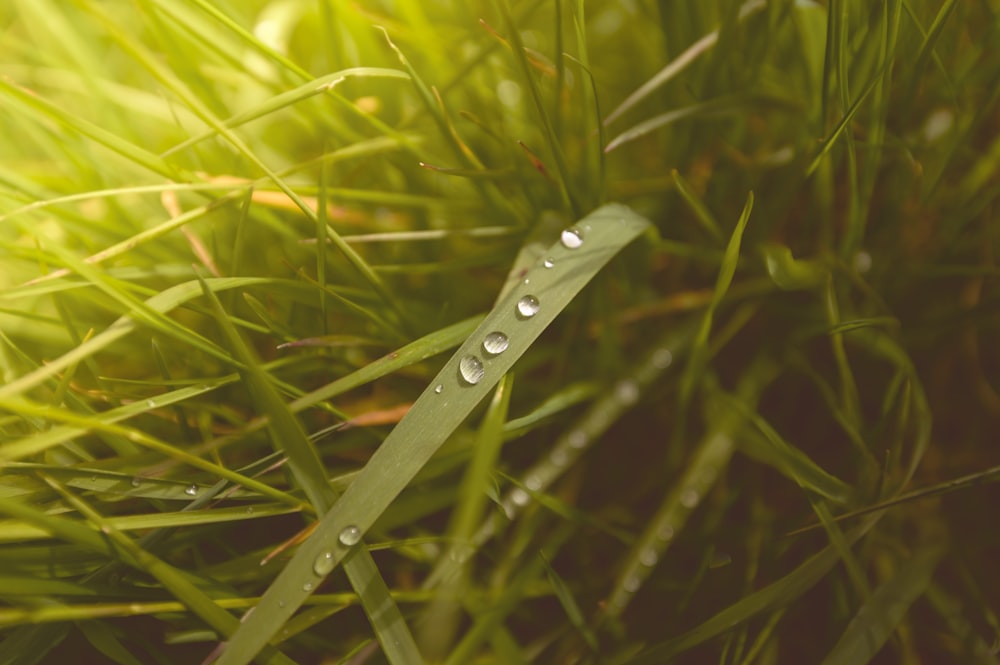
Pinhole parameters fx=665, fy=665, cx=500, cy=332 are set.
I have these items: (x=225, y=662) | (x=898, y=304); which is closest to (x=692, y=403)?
(x=898, y=304)

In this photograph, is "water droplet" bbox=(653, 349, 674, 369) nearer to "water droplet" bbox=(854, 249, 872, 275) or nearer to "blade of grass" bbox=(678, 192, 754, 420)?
"blade of grass" bbox=(678, 192, 754, 420)

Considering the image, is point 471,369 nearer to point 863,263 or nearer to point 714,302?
point 714,302

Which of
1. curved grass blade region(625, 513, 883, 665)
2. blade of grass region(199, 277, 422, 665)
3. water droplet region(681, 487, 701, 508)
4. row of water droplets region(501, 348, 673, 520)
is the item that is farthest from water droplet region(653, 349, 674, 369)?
blade of grass region(199, 277, 422, 665)

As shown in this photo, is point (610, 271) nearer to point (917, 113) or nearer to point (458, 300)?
point (458, 300)

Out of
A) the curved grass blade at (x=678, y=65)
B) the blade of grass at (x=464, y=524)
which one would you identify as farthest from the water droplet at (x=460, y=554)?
the curved grass blade at (x=678, y=65)

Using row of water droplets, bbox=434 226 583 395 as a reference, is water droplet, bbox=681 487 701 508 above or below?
below

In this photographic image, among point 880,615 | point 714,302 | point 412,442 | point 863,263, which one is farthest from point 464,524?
point 863,263

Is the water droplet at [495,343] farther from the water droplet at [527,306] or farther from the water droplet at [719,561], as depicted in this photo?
the water droplet at [719,561]

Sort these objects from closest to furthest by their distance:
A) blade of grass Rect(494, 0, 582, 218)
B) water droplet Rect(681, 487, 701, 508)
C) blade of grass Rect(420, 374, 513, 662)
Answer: blade of grass Rect(420, 374, 513, 662), blade of grass Rect(494, 0, 582, 218), water droplet Rect(681, 487, 701, 508)

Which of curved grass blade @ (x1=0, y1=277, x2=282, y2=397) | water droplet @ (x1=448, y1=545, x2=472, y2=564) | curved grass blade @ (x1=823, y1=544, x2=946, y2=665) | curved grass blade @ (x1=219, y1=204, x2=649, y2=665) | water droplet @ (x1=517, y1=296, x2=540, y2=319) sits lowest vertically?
curved grass blade @ (x1=823, y1=544, x2=946, y2=665)
